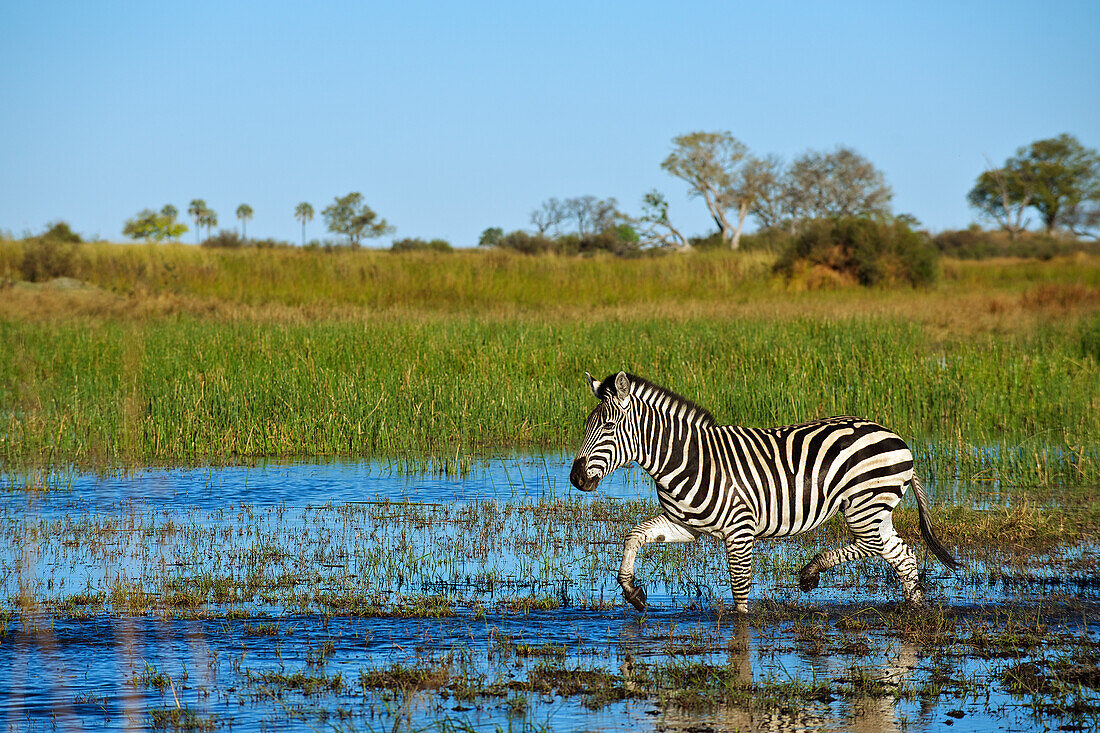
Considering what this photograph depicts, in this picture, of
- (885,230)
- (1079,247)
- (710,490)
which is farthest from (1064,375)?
(1079,247)

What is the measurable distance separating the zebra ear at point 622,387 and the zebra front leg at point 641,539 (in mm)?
649

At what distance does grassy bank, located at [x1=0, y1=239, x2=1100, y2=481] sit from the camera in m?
11.9

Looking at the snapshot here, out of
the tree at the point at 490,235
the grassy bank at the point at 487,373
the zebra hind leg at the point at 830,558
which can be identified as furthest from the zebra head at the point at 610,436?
the tree at the point at 490,235

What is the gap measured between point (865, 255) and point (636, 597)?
Answer: 28.9 metres

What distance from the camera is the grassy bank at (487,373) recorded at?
11.9 metres

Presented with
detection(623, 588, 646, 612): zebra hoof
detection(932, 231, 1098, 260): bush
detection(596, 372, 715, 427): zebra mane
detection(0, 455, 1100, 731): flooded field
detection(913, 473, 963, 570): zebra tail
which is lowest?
detection(0, 455, 1100, 731): flooded field

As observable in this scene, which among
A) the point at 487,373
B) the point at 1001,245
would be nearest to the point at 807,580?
the point at 487,373

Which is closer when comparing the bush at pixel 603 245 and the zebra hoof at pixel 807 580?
the zebra hoof at pixel 807 580

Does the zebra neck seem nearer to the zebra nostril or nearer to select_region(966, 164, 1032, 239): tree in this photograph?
the zebra nostril

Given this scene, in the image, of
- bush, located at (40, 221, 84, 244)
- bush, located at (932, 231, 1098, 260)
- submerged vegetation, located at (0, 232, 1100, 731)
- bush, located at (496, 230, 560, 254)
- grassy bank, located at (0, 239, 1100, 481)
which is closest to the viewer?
submerged vegetation, located at (0, 232, 1100, 731)

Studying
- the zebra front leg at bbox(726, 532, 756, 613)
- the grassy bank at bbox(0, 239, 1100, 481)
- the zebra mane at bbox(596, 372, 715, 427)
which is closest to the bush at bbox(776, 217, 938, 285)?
the grassy bank at bbox(0, 239, 1100, 481)

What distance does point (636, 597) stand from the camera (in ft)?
19.8

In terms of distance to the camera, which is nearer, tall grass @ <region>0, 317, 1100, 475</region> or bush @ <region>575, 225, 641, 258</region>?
tall grass @ <region>0, 317, 1100, 475</region>

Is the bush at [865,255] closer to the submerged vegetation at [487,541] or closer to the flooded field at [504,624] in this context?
the submerged vegetation at [487,541]
